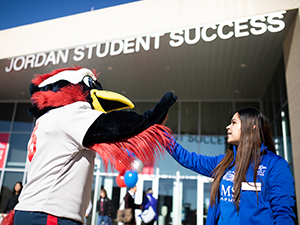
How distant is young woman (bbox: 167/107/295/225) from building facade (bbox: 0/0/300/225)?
8.72 feet

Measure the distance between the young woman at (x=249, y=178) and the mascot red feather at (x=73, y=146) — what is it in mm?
384

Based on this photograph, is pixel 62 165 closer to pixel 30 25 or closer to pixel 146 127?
pixel 146 127

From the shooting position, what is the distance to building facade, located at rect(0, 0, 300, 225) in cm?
627

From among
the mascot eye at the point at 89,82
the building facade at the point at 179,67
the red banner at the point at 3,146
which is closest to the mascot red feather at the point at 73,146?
the mascot eye at the point at 89,82

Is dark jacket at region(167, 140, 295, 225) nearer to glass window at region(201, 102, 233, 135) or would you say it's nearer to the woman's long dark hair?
the woman's long dark hair

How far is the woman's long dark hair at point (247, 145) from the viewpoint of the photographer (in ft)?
5.94

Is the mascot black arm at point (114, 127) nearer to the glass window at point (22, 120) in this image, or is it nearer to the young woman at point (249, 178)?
the young woman at point (249, 178)

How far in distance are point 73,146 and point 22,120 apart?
12.0 m

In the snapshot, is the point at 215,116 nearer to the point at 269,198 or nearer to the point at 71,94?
the point at 269,198

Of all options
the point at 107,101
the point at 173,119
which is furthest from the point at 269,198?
the point at 173,119

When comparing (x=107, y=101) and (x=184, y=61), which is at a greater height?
(x=184, y=61)

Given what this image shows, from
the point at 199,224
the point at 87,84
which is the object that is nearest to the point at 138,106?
the point at 199,224

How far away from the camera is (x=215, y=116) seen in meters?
11.4

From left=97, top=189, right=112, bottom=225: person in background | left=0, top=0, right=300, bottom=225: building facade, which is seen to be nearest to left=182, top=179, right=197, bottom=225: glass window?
left=0, top=0, right=300, bottom=225: building facade
